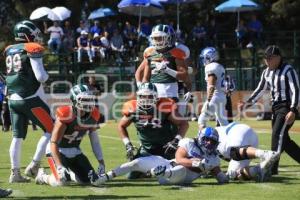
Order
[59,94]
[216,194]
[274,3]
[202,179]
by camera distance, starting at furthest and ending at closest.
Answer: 1. [274,3]
2. [59,94]
3. [202,179]
4. [216,194]

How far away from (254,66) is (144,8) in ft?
15.1

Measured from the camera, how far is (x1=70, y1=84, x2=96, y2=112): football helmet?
895 cm

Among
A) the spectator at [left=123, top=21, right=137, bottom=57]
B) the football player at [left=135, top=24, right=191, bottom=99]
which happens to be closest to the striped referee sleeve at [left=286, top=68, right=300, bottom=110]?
the football player at [left=135, top=24, right=191, bottom=99]

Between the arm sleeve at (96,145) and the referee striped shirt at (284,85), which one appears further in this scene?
the referee striped shirt at (284,85)

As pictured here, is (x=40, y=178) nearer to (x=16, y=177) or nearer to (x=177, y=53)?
(x=16, y=177)

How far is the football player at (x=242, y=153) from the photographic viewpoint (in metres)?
9.09

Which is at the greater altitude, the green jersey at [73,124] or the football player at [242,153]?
the green jersey at [73,124]

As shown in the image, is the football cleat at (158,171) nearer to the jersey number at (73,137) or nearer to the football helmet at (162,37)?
the jersey number at (73,137)

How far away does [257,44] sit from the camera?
2684cm

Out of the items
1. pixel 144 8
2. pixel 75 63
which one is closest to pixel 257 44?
pixel 144 8

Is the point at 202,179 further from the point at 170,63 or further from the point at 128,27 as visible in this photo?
the point at 128,27

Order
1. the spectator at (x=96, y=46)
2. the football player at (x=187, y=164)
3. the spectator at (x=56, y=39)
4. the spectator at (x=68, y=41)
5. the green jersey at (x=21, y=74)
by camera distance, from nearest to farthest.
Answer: the football player at (x=187, y=164), the green jersey at (x=21, y=74), the spectator at (x=96, y=46), the spectator at (x=56, y=39), the spectator at (x=68, y=41)

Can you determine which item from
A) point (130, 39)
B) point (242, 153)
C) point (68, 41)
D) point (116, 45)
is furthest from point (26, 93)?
point (130, 39)

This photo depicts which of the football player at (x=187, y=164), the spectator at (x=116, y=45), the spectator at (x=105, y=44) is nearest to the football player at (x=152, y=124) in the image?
the football player at (x=187, y=164)
